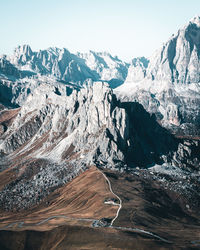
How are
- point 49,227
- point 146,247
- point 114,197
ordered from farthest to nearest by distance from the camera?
point 114,197
point 49,227
point 146,247

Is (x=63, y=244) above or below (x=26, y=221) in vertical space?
above

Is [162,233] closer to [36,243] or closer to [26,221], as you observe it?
[36,243]

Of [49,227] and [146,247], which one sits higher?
[146,247]

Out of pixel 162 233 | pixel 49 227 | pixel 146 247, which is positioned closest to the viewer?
pixel 146 247

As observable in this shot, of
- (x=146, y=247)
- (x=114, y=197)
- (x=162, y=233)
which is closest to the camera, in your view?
(x=146, y=247)

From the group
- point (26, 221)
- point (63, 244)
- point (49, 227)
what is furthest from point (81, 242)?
point (26, 221)

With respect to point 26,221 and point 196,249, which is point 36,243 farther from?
point 196,249

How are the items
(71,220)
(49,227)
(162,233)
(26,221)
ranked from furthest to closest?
(26,221) → (71,220) → (49,227) → (162,233)

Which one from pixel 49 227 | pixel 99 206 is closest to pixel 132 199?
pixel 99 206

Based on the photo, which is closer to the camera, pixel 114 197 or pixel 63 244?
pixel 63 244
